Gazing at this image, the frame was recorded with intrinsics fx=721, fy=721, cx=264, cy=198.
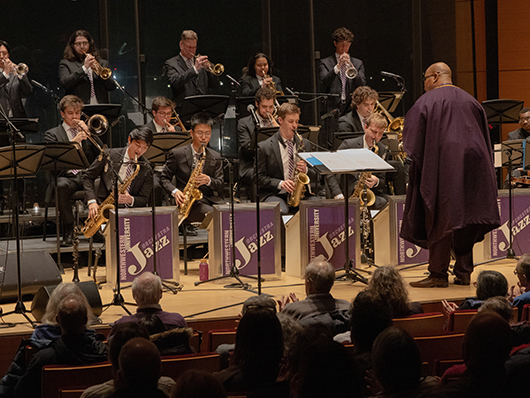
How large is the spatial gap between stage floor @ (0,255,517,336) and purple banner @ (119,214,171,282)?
0.60ft

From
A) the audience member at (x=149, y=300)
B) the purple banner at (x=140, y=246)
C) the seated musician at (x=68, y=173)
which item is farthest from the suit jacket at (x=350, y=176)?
the audience member at (x=149, y=300)

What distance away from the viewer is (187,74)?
792cm

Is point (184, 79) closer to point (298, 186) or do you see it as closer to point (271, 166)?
point (271, 166)

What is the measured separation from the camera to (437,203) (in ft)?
16.8

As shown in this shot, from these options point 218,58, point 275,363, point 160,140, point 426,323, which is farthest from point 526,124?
point 275,363

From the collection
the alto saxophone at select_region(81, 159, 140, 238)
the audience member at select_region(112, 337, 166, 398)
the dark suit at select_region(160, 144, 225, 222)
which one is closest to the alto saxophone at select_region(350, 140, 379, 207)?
the dark suit at select_region(160, 144, 225, 222)

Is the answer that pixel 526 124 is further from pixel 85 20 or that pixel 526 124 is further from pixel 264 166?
pixel 85 20

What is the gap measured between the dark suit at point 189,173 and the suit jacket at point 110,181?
0.17 meters

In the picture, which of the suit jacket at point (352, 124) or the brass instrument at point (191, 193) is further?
the suit jacket at point (352, 124)

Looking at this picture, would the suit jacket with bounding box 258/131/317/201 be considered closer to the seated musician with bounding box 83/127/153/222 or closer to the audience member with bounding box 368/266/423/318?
the seated musician with bounding box 83/127/153/222

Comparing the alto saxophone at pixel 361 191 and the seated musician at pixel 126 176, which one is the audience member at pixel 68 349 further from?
the alto saxophone at pixel 361 191

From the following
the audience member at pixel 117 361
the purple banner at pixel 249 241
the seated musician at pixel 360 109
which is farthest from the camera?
the seated musician at pixel 360 109

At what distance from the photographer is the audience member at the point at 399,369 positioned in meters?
2.34

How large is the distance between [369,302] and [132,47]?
23.1ft
